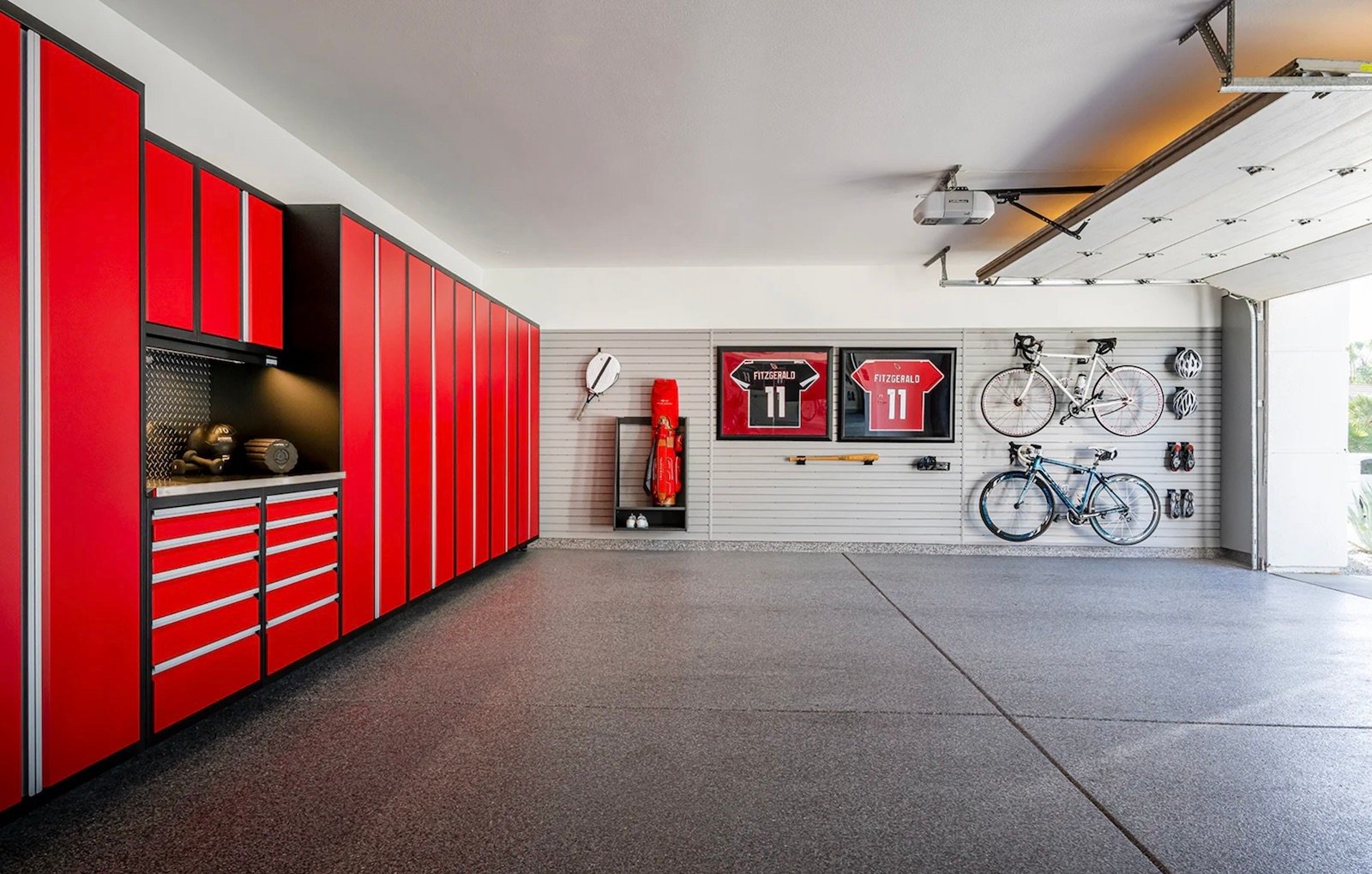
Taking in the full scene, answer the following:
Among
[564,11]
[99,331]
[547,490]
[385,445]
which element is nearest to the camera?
[99,331]

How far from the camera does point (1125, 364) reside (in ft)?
22.1

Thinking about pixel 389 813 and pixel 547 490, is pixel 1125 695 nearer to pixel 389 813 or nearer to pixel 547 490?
pixel 389 813

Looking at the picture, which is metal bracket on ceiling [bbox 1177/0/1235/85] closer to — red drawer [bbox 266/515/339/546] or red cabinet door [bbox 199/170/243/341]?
red cabinet door [bbox 199/170/243/341]

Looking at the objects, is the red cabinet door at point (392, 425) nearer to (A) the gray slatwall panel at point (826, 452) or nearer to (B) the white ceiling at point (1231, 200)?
(A) the gray slatwall panel at point (826, 452)

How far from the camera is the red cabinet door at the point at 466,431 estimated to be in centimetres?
500

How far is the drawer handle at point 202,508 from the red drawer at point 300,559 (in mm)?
288

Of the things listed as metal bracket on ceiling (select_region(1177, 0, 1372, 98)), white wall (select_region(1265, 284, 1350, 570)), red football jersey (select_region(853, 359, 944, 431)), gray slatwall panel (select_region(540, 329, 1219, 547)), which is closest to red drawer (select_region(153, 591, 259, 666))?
gray slatwall panel (select_region(540, 329, 1219, 547))

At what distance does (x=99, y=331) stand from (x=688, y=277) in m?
5.45

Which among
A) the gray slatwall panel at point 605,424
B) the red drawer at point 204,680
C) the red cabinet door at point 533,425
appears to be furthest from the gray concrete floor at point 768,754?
the gray slatwall panel at point 605,424

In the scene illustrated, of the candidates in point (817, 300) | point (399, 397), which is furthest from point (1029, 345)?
point (399, 397)

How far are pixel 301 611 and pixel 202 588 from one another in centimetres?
65

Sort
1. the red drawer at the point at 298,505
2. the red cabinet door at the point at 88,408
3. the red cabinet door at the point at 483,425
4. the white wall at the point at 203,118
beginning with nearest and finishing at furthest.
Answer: the red cabinet door at the point at 88,408, the white wall at the point at 203,118, the red drawer at the point at 298,505, the red cabinet door at the point at 483,425

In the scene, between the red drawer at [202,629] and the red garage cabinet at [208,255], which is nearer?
the red drawer at [202,629]

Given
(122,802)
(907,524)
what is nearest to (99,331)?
(122,802)
